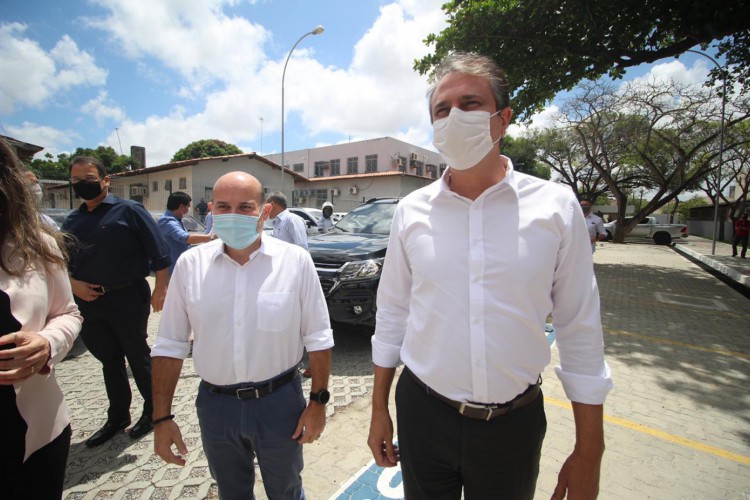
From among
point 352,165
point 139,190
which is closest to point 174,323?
point 139,190

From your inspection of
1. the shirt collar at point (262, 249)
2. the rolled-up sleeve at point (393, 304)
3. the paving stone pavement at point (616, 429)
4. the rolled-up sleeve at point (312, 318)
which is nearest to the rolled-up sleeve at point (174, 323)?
the shirt collar at point (262, 249)

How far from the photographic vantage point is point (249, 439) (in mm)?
1715

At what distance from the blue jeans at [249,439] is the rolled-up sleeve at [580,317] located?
1.22 m

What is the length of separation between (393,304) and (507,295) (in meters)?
0.52

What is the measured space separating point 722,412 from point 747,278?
9.48 meters

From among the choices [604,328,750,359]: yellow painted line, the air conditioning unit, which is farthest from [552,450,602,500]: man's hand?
the air conditioning unit

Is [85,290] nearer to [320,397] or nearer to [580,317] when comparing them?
[320,397]

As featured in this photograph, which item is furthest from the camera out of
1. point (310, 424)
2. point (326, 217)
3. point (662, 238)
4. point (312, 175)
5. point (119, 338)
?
point (312, 175)

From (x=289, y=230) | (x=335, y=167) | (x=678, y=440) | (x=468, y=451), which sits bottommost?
(x=678, y=440)

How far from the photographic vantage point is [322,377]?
1.85 m

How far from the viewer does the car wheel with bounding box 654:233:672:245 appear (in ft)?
77.2

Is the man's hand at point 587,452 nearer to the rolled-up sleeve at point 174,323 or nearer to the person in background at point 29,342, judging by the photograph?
the rolled-up sleeve at point 174,323

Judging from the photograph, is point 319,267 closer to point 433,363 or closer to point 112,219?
point 112,219

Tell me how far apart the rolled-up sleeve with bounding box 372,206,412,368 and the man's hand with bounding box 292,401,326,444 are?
422mm
